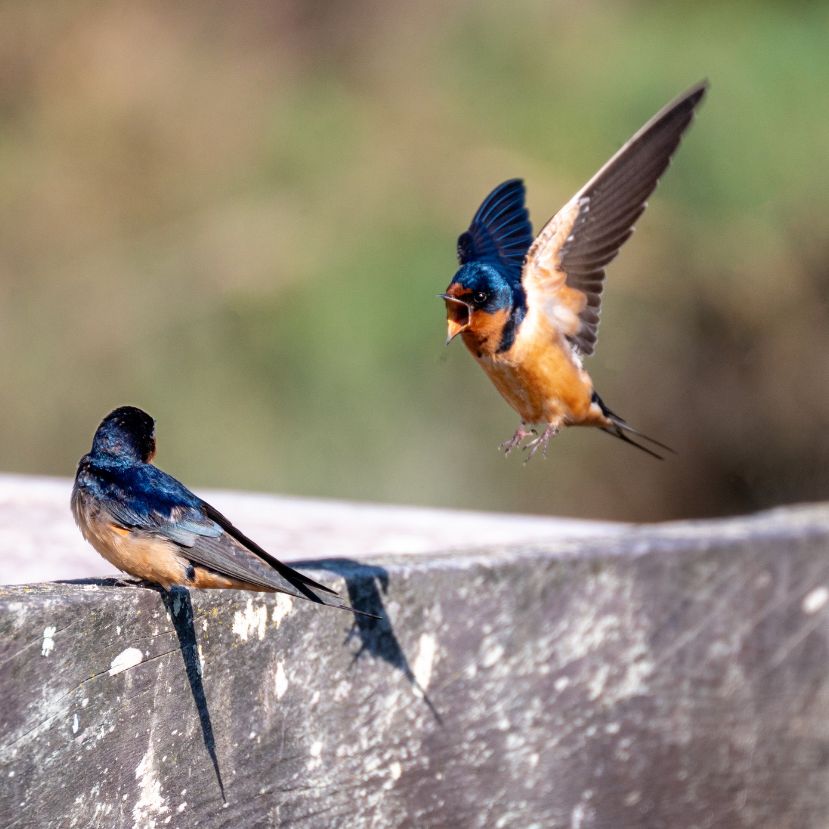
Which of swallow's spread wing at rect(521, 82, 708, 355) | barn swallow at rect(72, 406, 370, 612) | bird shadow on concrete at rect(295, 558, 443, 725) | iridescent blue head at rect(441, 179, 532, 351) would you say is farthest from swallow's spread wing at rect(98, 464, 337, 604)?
swallow's spread wing at rect(521, 82, 708, 355)

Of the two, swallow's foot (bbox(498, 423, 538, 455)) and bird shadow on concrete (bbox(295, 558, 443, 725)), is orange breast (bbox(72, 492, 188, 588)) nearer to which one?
bird shadow on concrete (bbox(295, 558, 443, 725))

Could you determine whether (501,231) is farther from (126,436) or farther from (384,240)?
(384,240)

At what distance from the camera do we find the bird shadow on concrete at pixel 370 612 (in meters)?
1.94

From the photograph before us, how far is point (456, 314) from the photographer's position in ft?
6.39

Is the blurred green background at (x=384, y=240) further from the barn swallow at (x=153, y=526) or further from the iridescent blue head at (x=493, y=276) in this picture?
the barn swallow at (x=153, y=526)

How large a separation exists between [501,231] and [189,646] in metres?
1.08

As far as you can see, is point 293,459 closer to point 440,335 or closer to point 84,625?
point 440,335

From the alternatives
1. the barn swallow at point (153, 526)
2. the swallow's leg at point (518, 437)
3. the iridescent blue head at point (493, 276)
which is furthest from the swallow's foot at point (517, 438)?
the barn swallow at point (153, 526)

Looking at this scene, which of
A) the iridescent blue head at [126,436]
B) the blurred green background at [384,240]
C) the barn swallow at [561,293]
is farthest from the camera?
the blurred green background at [384,240]

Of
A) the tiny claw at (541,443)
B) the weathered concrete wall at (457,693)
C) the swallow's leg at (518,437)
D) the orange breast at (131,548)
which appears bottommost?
the weathered concrete wall at (457,693)

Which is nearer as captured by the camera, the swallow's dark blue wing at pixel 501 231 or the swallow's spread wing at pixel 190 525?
the swallow's spread wing at pixel 190 525

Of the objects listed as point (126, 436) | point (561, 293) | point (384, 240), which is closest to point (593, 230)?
point (561, 293)

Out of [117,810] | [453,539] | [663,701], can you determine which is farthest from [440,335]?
[117,810]

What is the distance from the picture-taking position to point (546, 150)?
Result: 5.83 metres
